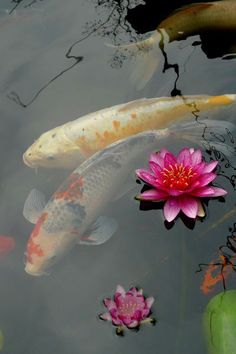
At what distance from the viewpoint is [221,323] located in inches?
103

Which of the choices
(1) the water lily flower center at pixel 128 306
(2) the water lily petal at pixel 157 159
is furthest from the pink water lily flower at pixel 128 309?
(2) the water lily petal at pixel 157 159

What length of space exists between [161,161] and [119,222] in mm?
504

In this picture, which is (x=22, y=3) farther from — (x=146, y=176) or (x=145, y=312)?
(x=145, y=312)

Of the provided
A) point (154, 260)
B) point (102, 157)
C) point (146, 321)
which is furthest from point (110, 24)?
point (146, 321)

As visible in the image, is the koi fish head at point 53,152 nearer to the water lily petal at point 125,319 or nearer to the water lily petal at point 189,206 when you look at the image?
the water lily petal at point 189,206

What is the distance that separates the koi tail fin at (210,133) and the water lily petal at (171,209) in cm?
56

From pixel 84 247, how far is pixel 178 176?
791 millimetres

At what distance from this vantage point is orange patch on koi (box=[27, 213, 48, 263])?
327 centimetres

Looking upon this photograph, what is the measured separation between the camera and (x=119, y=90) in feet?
14.8

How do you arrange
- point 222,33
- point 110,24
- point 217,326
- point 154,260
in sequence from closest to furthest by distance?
point 217,326 < point 154,260 < point 222,33 < point 110,24

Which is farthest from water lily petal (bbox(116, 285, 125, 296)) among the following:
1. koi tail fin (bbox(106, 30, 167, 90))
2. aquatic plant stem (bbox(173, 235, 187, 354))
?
koi tail fin (bbox(106, 30, 167, 90))

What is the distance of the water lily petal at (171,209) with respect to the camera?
3296 mm

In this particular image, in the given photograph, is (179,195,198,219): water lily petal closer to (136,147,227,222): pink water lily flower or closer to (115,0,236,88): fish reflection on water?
(136,147,227,222): pink water lily flower

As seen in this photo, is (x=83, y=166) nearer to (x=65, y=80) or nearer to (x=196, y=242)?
(x=196, y=242)
